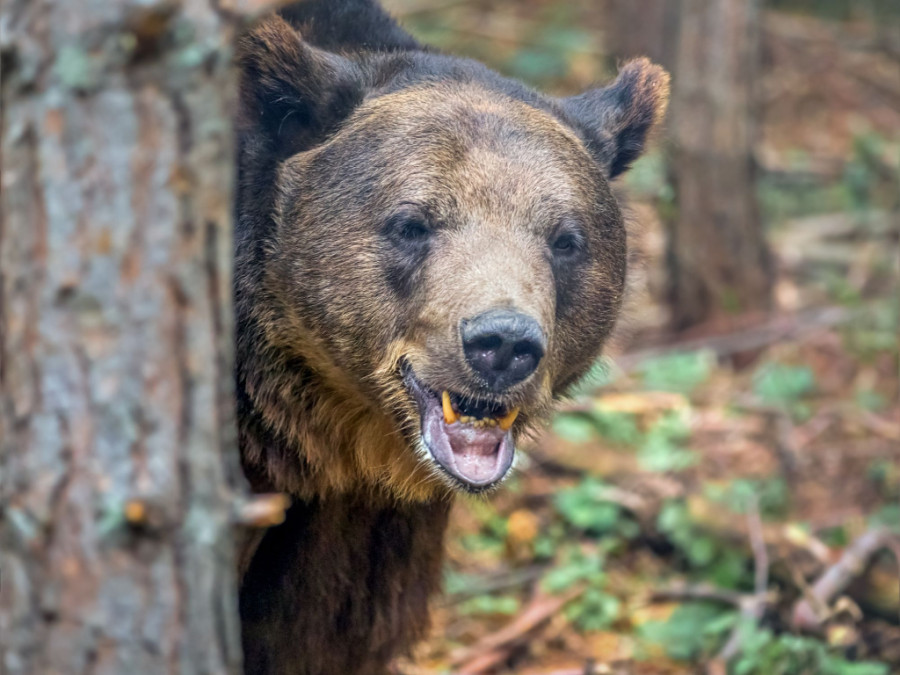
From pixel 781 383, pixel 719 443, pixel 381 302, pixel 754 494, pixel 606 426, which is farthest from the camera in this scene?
pixel 781 383

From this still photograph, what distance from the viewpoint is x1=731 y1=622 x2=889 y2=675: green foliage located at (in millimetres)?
4863

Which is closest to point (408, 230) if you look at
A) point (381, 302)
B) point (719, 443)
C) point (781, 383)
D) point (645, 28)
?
point (381, 302)

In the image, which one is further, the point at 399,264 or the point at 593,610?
the point at 593,610

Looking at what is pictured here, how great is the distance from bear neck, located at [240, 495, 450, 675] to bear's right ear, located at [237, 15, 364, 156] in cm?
128

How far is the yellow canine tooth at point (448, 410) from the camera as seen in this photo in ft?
11.9

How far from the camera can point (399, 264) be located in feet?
12.4

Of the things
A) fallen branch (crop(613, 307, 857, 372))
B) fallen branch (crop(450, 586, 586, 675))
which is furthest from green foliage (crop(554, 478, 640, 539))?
fallen branch (crop(613, 307, 857, 372))

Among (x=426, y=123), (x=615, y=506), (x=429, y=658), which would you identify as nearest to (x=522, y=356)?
(x=426, y=123)

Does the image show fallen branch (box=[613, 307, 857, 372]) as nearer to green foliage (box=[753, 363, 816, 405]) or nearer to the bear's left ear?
green foliage (box=[753, 363, 816, 405])

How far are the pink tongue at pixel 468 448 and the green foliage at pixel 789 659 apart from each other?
1914mm

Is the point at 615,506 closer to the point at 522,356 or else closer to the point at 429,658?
the point at 429,658

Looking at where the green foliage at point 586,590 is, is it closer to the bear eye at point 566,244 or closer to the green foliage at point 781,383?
the green foliage at point 781,383

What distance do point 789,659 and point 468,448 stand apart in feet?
6.84

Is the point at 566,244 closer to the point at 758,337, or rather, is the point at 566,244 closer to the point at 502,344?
the point at 502,344
